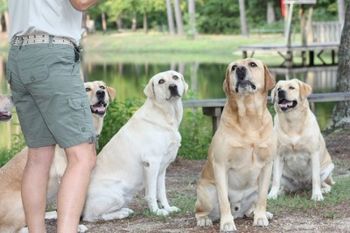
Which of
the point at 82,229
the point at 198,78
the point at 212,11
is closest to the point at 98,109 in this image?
the point at 82,229

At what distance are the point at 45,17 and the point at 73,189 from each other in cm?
91

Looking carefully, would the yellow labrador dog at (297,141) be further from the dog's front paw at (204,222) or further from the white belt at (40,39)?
the white belt at (40,39)

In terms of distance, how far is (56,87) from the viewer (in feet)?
12.2

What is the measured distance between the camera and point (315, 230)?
4.88 meters

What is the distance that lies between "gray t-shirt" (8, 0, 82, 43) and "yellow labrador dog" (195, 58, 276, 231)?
1.47m

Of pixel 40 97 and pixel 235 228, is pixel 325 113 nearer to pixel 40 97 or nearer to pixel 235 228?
pixel 235 228

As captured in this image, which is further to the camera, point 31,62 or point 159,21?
point 159,21

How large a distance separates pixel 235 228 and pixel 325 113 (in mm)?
10843

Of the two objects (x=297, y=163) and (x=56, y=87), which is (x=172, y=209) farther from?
(x=56, y=87)

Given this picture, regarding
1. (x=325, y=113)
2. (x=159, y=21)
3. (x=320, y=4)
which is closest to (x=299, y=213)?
(x=325, y=113)

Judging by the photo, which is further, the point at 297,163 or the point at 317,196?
the point at 297,163

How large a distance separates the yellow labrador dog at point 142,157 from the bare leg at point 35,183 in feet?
4.33

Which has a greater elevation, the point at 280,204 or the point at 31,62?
the point at 31,62

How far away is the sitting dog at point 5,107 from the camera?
542 cm
